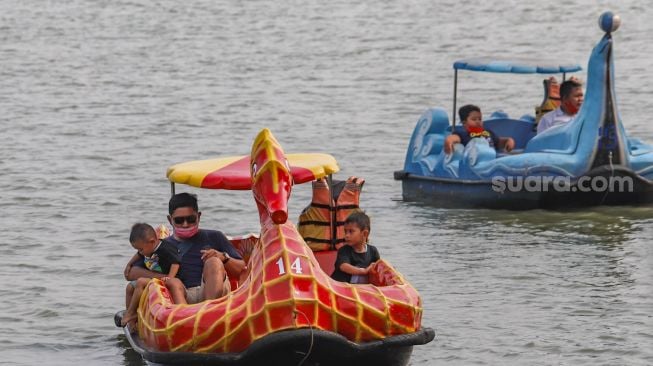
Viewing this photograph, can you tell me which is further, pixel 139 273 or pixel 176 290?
pixel 139 273

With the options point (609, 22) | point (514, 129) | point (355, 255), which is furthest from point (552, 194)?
point (355, 255)

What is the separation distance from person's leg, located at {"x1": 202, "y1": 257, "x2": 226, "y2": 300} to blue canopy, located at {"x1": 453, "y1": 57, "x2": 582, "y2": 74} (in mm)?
9600

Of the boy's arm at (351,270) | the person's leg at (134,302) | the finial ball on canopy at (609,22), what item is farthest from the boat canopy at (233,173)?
the finial ball on canopy at (609,22)

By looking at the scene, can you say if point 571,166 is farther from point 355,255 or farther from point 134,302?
point 134,302

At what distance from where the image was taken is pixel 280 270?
1108 cm

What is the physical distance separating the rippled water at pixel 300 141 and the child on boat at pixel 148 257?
1.17 metres

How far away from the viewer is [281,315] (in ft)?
35.7

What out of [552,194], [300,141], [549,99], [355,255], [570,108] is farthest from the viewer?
[300,141]

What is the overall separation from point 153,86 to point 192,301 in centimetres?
2254

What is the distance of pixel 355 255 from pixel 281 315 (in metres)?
1.99

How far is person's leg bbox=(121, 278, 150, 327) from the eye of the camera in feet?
40.8

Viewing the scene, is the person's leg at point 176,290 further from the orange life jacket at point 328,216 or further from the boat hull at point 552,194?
the boat hull at point 552,194

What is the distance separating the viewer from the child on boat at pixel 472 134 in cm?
2044

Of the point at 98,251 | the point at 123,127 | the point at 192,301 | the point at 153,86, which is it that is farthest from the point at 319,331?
the point at 153,86
